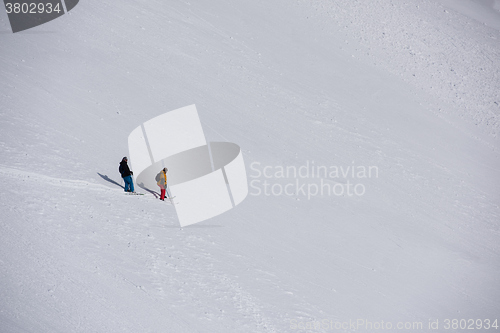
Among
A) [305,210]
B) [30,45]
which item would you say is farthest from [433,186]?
[30,45]

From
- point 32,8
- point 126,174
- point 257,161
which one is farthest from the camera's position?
point 32,8

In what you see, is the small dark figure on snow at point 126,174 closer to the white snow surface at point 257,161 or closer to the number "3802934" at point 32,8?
the white snow surface at point 257,161

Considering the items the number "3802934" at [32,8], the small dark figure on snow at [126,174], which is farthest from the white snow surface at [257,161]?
the number "3802934" at [32,8]

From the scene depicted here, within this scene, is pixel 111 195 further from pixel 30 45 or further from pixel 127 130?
pixel 30 45

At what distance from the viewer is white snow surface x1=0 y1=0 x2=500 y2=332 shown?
9.86 meters

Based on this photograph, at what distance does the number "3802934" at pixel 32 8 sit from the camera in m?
20.1

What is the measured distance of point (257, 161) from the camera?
637 inches

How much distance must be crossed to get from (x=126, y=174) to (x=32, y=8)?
14.5m

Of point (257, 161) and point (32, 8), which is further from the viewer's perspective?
point (32, 8)

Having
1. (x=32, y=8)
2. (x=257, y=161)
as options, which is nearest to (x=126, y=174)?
(x=257, y=161)

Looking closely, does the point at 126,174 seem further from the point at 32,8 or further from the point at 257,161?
the point at 32,8

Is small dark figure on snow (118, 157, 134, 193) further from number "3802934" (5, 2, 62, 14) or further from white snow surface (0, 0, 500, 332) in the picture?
number "3802934" (5, 2, 62, 14)

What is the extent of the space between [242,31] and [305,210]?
43.7 ft

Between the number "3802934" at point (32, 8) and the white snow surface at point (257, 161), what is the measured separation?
917 millimetres
